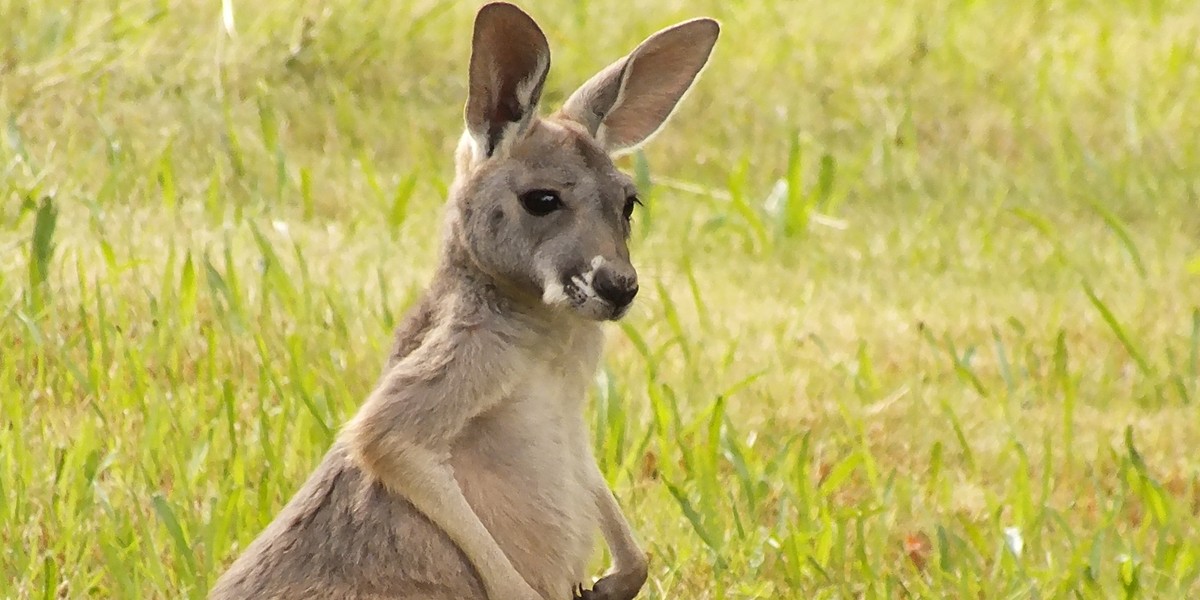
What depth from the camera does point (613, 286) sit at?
3.54 meters

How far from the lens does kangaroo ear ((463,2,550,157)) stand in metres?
3.74

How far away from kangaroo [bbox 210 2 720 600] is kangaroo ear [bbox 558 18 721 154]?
0.38ft

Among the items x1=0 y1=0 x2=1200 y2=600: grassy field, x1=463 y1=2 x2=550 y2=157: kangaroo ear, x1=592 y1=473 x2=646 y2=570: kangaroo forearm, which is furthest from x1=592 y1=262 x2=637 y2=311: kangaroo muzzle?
x1=0 y1=0 x2=1200 y2=600: grassy field

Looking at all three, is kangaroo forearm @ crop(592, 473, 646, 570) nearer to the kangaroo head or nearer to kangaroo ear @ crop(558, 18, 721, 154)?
the kangaroo head

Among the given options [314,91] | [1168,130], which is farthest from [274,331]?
[1168,130]

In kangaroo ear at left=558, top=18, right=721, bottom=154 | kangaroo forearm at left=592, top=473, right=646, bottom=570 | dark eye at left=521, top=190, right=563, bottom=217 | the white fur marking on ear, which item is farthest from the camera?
kangaroo ear at left=558, top=18, right=721, bottom=154

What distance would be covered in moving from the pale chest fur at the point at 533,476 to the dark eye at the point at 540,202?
0.94ft

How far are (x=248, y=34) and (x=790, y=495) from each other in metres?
4.25

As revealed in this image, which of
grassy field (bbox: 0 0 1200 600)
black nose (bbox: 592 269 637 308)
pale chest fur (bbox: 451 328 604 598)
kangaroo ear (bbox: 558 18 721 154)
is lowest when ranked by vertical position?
grassy field (bbox: 0 0 1200 600)

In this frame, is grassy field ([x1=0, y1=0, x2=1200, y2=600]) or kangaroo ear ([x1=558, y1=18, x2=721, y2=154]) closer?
kangaroo ear ([x1=558, y1=18, x2=721, y2=154])

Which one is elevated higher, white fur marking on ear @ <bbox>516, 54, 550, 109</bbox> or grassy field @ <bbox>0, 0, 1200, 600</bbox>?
white fur marking on ear @ <bbox>516, 54, 550, 109</bbox>

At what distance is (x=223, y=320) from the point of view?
5578 millimetres

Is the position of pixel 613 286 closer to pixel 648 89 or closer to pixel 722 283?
pixel 648 89

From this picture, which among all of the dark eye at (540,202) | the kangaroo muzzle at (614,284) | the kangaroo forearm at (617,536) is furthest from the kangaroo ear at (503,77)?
the kangaroo forearm at (617,536)
